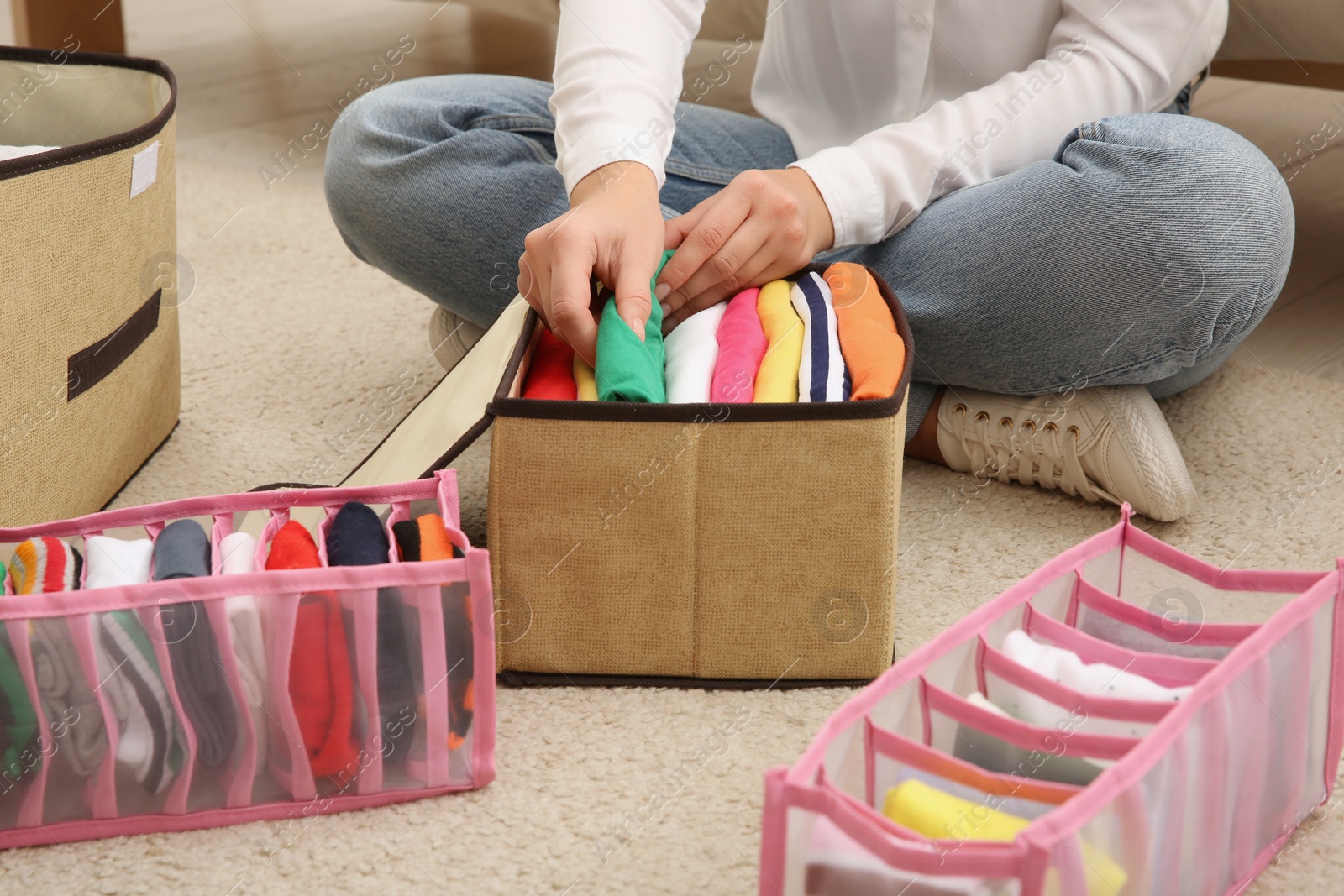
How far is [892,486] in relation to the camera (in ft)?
2.12

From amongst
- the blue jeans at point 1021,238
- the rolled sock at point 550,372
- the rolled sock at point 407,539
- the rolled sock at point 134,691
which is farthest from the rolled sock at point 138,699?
the blue jeans at point 1021,238

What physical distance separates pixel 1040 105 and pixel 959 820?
645 millimetres

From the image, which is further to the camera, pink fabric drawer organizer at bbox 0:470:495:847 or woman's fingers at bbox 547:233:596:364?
woman's fingers at bbox 547:233:596:364

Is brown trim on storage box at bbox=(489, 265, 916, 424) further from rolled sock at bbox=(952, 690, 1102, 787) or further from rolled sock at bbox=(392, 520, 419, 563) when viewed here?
rolled sock at bbox=(952, 690, 1102, 787)

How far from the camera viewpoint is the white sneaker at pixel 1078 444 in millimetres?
856

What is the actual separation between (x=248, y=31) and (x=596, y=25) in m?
1.94

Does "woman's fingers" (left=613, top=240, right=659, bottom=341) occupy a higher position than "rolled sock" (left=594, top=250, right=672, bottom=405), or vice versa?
"woman's fingers" (left=613, top=240, right=659, bottom=341)

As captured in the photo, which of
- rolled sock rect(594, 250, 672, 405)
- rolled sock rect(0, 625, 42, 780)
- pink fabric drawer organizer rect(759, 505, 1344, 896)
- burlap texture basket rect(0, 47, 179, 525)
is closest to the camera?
pink fabric drawer organizer rect(759, 505, 1344, 896)

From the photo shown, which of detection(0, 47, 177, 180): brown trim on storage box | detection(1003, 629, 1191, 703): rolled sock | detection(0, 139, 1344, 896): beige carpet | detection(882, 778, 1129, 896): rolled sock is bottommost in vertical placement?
detection(0, 139, 1344, 896): beige carpet

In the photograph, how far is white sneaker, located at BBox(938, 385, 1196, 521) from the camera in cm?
86

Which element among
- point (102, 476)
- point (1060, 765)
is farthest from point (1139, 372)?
point (102, 476)

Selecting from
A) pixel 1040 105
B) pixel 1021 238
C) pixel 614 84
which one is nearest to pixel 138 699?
pixel 614 84

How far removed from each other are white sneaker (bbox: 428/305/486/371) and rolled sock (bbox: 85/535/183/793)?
0.52 m

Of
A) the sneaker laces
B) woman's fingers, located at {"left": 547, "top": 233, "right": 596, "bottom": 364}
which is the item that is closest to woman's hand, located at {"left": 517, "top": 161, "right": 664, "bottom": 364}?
woman's fingers, located at {"left": 547, "top": 233, "right": 596, "bottom": 364}
